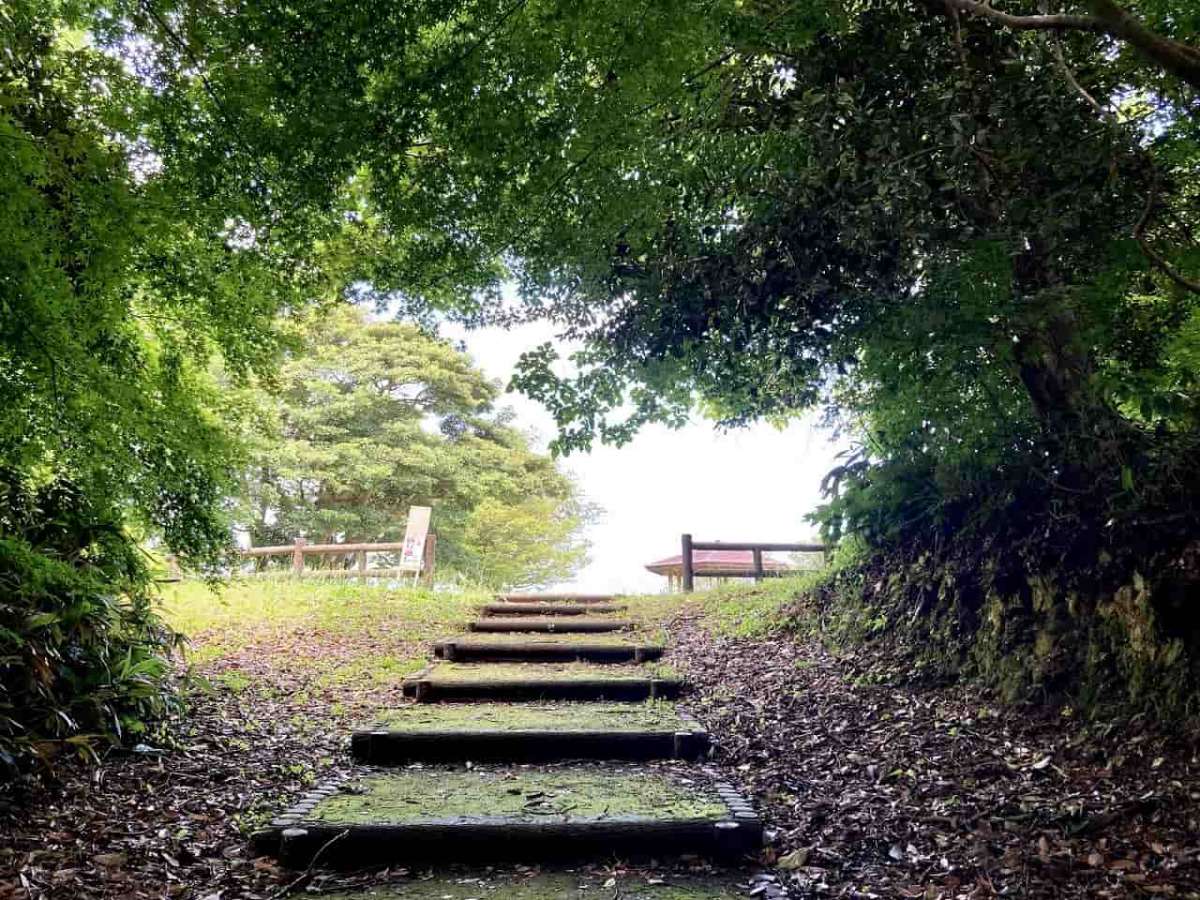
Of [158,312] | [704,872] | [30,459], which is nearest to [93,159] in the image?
[158,312]

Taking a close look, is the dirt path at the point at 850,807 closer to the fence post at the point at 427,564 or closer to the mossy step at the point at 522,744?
the mossy step at the point at 522,744

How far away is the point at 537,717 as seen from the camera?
371 centimetres

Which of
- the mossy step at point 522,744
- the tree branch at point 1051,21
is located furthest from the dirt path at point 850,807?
the tree branch at point 1051,21

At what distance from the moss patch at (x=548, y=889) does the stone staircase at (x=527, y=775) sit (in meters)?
0.14

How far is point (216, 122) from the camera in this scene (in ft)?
9.24

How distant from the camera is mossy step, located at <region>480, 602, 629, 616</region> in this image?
25.0 ft

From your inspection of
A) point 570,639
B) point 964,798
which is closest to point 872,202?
point 964,798

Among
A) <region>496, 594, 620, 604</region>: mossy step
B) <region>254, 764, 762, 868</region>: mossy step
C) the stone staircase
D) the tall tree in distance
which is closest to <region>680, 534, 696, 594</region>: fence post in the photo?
<region>496, 594, 620, 604</region>: mossy step

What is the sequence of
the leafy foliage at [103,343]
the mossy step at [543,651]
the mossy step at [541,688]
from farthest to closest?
1. the mossy step at [543,651]
2. the mossy step at [541,688]
3. the leafy foliage at [103,343]

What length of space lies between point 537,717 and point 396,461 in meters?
11.4

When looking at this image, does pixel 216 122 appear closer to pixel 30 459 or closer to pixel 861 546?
pixel 30 459

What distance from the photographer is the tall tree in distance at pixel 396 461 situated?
1422 cm

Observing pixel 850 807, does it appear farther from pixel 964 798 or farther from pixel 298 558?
pixel 298 558

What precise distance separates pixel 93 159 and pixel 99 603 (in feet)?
7.00
